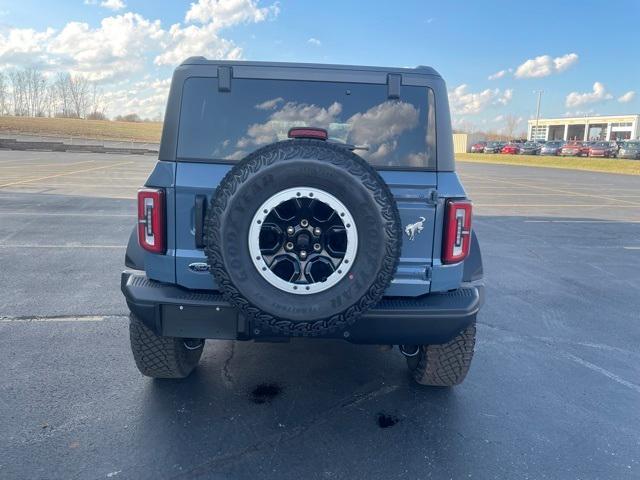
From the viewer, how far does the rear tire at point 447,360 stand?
3.32 meters

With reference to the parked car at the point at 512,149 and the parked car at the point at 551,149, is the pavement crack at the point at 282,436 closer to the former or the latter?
the parked car at the point at 551,149

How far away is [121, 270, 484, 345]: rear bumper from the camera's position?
2.75 m

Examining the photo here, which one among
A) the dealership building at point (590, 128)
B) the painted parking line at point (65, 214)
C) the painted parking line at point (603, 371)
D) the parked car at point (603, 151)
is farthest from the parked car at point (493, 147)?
the painted parking line at point (603, 371)

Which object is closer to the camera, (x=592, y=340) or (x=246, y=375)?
(x=246, y=375)

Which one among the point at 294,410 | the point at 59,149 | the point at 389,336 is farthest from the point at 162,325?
the point at 59,149

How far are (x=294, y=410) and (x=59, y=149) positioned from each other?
42.2 metres

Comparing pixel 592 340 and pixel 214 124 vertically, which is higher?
pixel 214 124

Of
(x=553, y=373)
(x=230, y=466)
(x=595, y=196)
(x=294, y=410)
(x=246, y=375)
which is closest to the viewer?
(x=230, y=466)

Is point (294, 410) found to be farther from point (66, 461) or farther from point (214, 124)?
point (214, 124)

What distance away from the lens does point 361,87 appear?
3.00m

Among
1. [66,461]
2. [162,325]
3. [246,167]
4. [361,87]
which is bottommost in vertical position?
[66,461]

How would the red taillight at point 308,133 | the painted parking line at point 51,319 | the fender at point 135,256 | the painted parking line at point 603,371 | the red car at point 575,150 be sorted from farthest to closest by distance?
the red car at point 575,150
the painted parking line at point 51,319
the painted parking line at point 603,371
the fender at point 135,256
the red taillight at point 308,133

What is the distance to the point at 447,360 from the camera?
3.35m

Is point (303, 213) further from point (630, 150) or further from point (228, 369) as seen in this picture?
point (630, 150)
